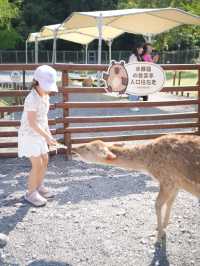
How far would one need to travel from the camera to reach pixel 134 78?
28.5 ft

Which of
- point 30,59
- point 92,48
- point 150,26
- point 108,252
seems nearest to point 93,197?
point 108,252

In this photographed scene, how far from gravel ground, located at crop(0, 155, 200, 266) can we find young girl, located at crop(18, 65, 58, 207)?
308 mm

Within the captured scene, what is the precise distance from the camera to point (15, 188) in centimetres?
718

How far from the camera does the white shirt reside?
240 inches

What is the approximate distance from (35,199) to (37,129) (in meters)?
0.95

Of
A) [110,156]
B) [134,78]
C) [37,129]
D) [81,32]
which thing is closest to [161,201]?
[110,156]

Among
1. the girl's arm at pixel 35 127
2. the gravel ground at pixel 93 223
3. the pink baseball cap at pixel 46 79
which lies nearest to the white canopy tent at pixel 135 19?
the gravel ground at pixel 93 223

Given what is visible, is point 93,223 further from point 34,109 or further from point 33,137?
point 34,109

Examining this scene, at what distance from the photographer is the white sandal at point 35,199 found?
21.1 ft

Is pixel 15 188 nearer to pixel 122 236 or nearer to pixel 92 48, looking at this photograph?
pixel 122 236

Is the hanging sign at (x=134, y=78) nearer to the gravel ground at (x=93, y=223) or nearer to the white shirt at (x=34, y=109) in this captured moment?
the gravel ground at (x=93, y=223)

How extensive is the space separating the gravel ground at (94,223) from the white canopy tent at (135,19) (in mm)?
9747

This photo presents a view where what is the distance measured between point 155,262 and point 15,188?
285cm

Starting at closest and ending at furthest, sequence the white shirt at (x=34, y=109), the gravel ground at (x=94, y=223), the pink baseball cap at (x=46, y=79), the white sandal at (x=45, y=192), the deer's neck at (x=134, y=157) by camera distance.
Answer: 1. the gravel ground at (x=94, y=223)
2. the deer's neck at (x=134, y=157)
3. the pink baseball cap at (x=46, y=79)
4. the white shirt at (x=34, y=109)
5. the white sandal at (x=45, y=192)
